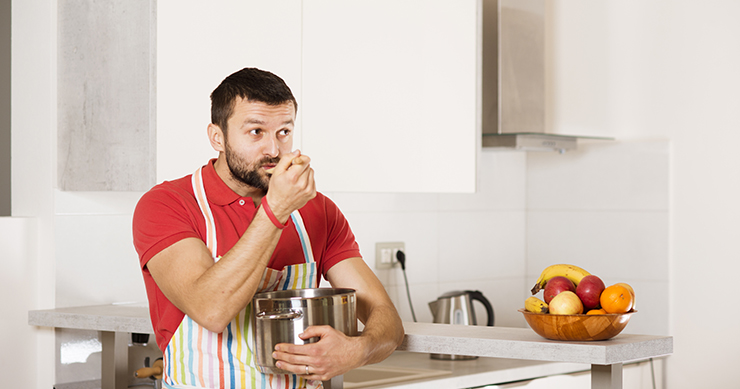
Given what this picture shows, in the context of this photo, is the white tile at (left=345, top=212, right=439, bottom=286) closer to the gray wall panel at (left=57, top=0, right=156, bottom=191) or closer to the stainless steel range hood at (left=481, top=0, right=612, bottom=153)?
the stainless steel range hood at (left=481, top=0, right=612, bottom=153)

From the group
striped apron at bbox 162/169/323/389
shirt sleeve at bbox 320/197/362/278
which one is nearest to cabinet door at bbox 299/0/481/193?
shirt sleeve at bbox 320/197/362/278

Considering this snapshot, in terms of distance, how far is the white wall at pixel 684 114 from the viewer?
3.05m

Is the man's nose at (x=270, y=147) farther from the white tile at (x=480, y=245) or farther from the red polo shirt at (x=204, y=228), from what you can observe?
the white tile at (x=480, y=245)

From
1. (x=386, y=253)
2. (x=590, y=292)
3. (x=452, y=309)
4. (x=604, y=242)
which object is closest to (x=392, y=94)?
(x=386, y=253)

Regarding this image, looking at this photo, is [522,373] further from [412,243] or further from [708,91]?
[708,91]

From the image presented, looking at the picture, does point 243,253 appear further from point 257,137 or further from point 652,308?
point 652,308

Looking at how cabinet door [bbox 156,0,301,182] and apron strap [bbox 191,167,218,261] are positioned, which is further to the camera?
cabinet door [bbox 156,0,301,182]

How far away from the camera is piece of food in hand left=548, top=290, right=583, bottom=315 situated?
147 cm

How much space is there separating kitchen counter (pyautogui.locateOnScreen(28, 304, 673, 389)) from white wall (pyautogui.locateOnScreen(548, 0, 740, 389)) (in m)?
1.51

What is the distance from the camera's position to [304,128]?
2.27m

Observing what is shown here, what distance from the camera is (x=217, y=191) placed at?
5.02 ft

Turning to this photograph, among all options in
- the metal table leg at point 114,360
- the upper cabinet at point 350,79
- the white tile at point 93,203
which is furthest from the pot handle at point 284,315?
the white tile at point 93,203

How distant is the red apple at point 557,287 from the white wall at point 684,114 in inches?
69.3

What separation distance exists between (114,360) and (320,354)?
37.1 inches
